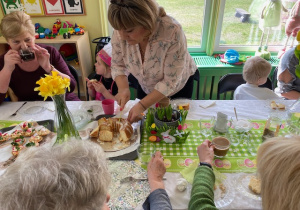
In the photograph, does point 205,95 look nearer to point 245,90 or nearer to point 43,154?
point 245,90

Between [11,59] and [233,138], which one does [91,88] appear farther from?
[233,138]

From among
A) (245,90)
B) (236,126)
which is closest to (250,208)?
(236,126)

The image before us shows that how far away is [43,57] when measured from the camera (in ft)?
6.17

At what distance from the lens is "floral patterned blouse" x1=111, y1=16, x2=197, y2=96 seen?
1.51 meters

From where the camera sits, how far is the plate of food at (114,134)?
1.41 m

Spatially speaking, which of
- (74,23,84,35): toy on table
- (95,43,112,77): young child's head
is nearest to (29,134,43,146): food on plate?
(95,43,112,77): young child's head

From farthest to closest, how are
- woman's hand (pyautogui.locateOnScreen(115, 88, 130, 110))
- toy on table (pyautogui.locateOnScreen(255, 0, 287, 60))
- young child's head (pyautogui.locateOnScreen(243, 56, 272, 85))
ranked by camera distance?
1. toy on table (pyautogui.locateOnScreen(255, 0, 287, 60))
2. young child's head (pyautogui.locateOnScreen(243, 56, 272, 85))
3. woman's hand (pyautogui.locateOnScreen(115, 88, 130, 110))

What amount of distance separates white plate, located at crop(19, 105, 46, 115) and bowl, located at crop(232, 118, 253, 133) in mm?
1470

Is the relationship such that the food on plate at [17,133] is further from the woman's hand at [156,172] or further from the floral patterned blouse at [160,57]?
the woman's hand at [156,172]

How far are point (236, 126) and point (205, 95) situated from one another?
1.84 m

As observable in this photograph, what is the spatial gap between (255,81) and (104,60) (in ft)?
4.65

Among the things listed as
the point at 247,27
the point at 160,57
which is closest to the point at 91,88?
the point at 160,57

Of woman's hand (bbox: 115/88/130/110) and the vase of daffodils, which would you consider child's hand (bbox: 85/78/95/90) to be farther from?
the vase of daffodils

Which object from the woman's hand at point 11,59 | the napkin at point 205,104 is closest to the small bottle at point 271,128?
the napkin at point 205,104
